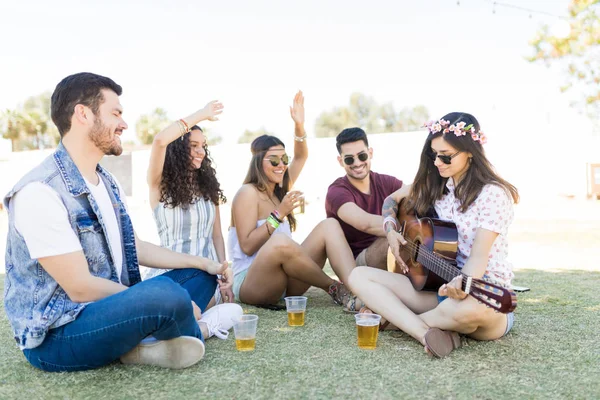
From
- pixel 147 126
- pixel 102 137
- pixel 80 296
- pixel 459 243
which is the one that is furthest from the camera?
pixel 147 126

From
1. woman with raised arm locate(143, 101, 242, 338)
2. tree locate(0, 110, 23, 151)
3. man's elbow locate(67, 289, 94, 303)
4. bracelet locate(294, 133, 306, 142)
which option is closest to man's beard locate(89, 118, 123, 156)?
man's elbow locate(67, 289, 94, 303)

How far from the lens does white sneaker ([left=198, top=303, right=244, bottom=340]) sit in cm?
348

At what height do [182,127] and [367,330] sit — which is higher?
[182,127]

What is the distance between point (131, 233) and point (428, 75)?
186 feet

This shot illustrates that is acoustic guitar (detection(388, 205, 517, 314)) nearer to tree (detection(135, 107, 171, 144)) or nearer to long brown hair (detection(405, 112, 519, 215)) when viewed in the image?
long brown hair (detection(405, 112, 519, 215))

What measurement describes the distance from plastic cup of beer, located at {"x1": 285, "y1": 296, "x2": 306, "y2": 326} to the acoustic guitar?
0.73 m

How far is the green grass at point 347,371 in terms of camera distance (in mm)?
2555

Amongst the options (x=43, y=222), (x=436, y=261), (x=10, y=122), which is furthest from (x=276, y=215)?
(x=10, y=122)

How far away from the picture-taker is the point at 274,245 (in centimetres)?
414

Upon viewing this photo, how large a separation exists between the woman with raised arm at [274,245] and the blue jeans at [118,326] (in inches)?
57.8

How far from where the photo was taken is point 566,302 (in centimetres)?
443

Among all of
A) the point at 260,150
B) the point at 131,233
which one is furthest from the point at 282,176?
the point at 131,233

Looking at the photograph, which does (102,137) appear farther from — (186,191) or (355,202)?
(355,202)

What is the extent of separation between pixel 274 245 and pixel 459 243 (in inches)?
54.5
